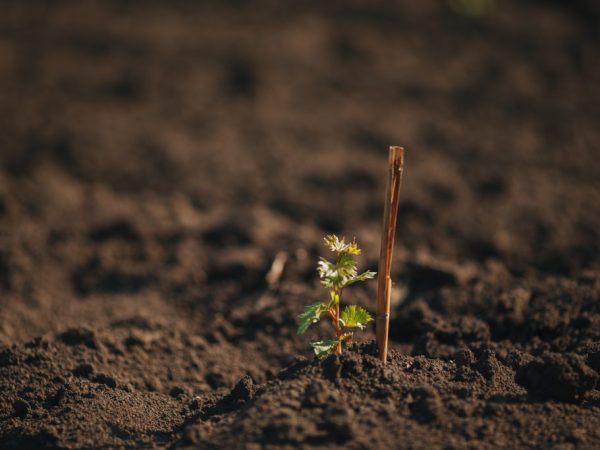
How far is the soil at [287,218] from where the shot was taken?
2580 millimetres

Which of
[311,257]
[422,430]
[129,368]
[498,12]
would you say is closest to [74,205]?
[311,257]

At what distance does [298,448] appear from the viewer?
2.24 metres

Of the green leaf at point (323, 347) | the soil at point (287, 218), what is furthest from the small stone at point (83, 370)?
the green leaf at point (323, 347)

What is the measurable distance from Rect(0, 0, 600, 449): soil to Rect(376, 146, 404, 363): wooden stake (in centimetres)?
18

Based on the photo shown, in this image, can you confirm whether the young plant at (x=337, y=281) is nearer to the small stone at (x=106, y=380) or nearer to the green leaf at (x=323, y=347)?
the green leaf at (x=323, y=347)

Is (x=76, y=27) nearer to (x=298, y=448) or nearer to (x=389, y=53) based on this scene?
(x=389, y=53)

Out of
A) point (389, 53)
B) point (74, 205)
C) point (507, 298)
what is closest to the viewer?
point (507, 298)

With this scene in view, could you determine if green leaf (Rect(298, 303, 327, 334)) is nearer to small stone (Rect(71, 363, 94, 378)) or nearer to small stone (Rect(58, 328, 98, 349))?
small stone (Rect(71, 363, 94, 378))

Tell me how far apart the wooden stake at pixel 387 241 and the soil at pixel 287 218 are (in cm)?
18

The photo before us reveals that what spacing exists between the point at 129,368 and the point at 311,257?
1.73 meters

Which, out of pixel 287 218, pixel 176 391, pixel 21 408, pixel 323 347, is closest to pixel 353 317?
pixel 323 347

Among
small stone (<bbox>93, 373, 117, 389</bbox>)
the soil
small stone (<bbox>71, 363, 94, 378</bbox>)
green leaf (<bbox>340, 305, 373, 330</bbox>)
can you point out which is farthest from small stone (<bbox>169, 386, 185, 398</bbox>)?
green leaf (<bbox>340, 305, 373, 330</bbox>)

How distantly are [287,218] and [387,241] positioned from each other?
2.83 metres

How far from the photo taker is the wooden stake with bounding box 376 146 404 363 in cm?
245
